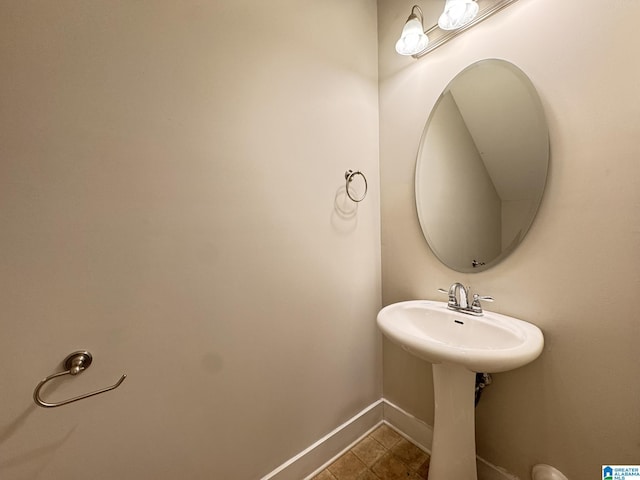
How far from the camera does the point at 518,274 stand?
920 mm

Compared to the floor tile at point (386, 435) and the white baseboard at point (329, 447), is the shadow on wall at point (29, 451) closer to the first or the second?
the white baseboard at point (329, 447)

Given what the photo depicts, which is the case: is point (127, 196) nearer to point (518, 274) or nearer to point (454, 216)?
point (454, 216)

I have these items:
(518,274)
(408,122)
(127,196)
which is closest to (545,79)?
(408,122)

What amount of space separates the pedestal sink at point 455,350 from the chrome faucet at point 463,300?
0.03 m

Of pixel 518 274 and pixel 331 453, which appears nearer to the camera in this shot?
pixel 518 274

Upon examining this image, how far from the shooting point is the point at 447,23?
0.98m

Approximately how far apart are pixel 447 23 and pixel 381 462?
2.16 metres

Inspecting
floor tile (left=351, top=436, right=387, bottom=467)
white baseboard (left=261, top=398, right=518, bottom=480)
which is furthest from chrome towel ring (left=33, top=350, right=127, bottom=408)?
floor tile (left=351, top=436, right=387, bottom=467)

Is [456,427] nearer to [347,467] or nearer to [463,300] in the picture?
[463,300]

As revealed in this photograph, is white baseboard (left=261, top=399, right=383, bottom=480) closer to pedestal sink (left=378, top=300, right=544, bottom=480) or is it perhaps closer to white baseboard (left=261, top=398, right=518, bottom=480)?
white baseboard (left=261, top=398, right=518, bottom=480)

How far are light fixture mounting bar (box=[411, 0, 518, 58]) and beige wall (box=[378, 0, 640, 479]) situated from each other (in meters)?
0.03

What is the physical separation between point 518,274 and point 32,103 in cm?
169

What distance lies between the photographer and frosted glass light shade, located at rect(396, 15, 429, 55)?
1.07 m

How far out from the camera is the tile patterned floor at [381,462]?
111 cm
